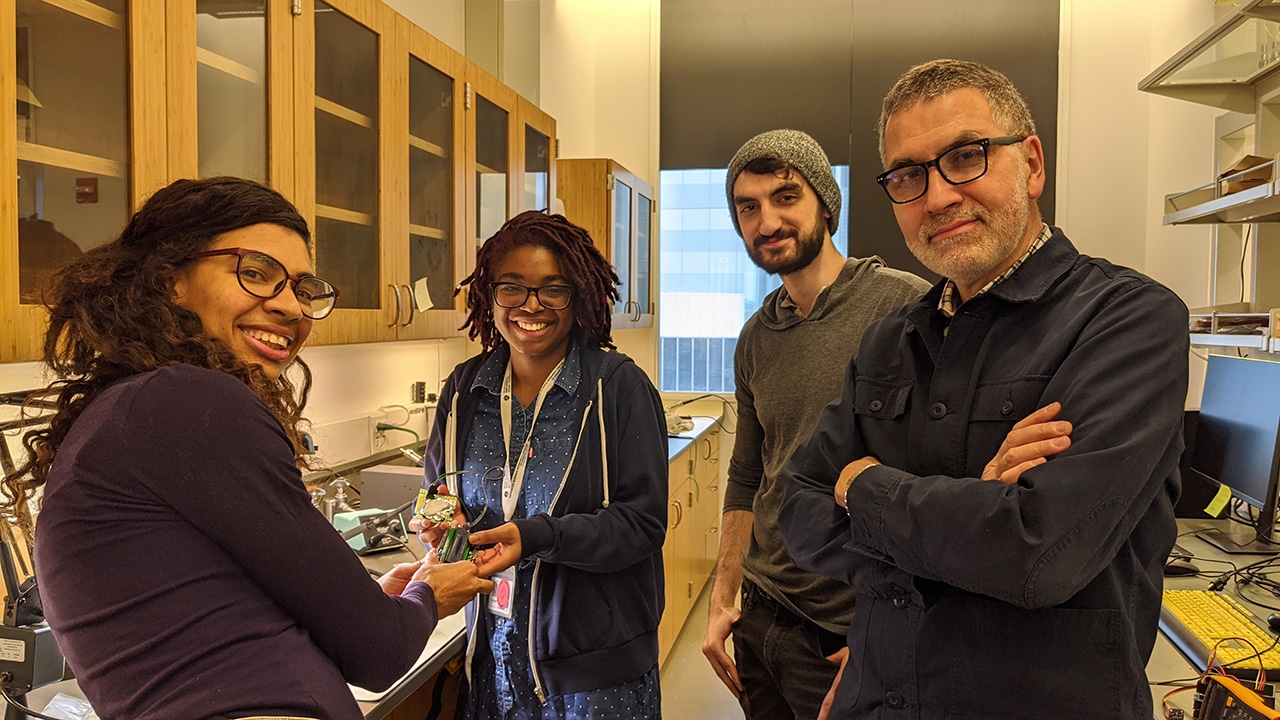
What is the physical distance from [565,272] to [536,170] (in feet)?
5.26

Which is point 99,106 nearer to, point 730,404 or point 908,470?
point 908,470

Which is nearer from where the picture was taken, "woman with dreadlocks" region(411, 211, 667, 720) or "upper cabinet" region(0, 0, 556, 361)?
"upper cabinet" region(0, 0, 556, 361)

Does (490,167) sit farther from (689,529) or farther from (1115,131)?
(1115,131)

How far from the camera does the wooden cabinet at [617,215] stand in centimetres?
371

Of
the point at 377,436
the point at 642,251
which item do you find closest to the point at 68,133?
the point at 377,436

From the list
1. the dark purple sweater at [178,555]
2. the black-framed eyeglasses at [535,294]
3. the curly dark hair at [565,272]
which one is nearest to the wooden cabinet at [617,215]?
the curly dark hair at [565,272]

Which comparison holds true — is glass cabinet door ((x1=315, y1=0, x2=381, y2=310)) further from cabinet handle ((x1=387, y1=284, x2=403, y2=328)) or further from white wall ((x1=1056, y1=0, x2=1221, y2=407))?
white wall ((x1=1056, y1=0, x2=1221, y2=407))

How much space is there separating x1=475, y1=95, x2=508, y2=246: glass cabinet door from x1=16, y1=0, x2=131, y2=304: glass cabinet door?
134 centimetres

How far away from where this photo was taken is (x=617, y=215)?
3852 millimetres

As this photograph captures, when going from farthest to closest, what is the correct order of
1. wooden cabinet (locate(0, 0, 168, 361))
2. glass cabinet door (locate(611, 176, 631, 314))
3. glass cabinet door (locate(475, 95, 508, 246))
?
1. glass cabinet door (locate(611, 176, 631, 314))
2. glass cabinet door (locate(475, 95, 508, 246))
3. wooden cabinet (locate(0, 0, 168, 361))

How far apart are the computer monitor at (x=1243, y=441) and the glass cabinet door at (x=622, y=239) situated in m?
2.31

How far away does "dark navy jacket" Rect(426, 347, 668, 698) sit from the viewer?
1.41 meters

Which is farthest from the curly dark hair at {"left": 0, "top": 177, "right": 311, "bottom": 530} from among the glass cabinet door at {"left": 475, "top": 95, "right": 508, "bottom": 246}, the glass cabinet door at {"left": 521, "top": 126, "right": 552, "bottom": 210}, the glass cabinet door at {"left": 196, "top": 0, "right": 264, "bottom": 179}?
the glass cabinet door at {"left": 521, "top": 126, "right": 552, "bottom": 210}

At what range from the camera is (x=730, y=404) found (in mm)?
4762
